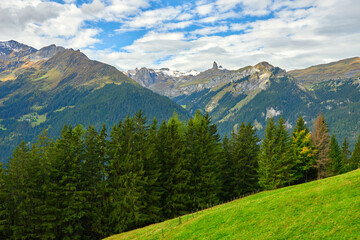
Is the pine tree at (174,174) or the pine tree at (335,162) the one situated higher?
the pine tree at (174,174)

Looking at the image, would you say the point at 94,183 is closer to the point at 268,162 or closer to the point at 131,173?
the point at 131,173

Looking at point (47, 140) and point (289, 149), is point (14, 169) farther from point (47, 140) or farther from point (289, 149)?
point (289, 149)

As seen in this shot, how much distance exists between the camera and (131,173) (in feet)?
143

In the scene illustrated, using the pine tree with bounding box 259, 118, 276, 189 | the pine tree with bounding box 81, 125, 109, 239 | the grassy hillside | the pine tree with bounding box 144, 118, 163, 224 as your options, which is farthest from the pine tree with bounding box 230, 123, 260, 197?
the pine tree with bounding box 81, 125, 109, 239

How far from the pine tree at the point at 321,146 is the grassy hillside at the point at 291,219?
80.0 feet

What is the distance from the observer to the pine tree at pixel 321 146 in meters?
52.6

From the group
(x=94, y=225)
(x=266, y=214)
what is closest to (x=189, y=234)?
(x=266, y=214)

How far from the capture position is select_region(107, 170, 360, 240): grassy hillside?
21266 millimetres

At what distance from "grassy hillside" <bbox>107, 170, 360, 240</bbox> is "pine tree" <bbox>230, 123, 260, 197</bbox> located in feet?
81.5

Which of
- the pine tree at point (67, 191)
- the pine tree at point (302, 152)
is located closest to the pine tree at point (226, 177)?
the pine tree at point (302, 152)

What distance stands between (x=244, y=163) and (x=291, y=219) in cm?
3326

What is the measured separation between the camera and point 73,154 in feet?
143

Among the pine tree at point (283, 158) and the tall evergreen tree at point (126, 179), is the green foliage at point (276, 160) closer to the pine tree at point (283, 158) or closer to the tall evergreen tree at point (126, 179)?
the pine tree at point (283, 158)

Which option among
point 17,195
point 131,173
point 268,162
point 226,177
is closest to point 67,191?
point 17,195
